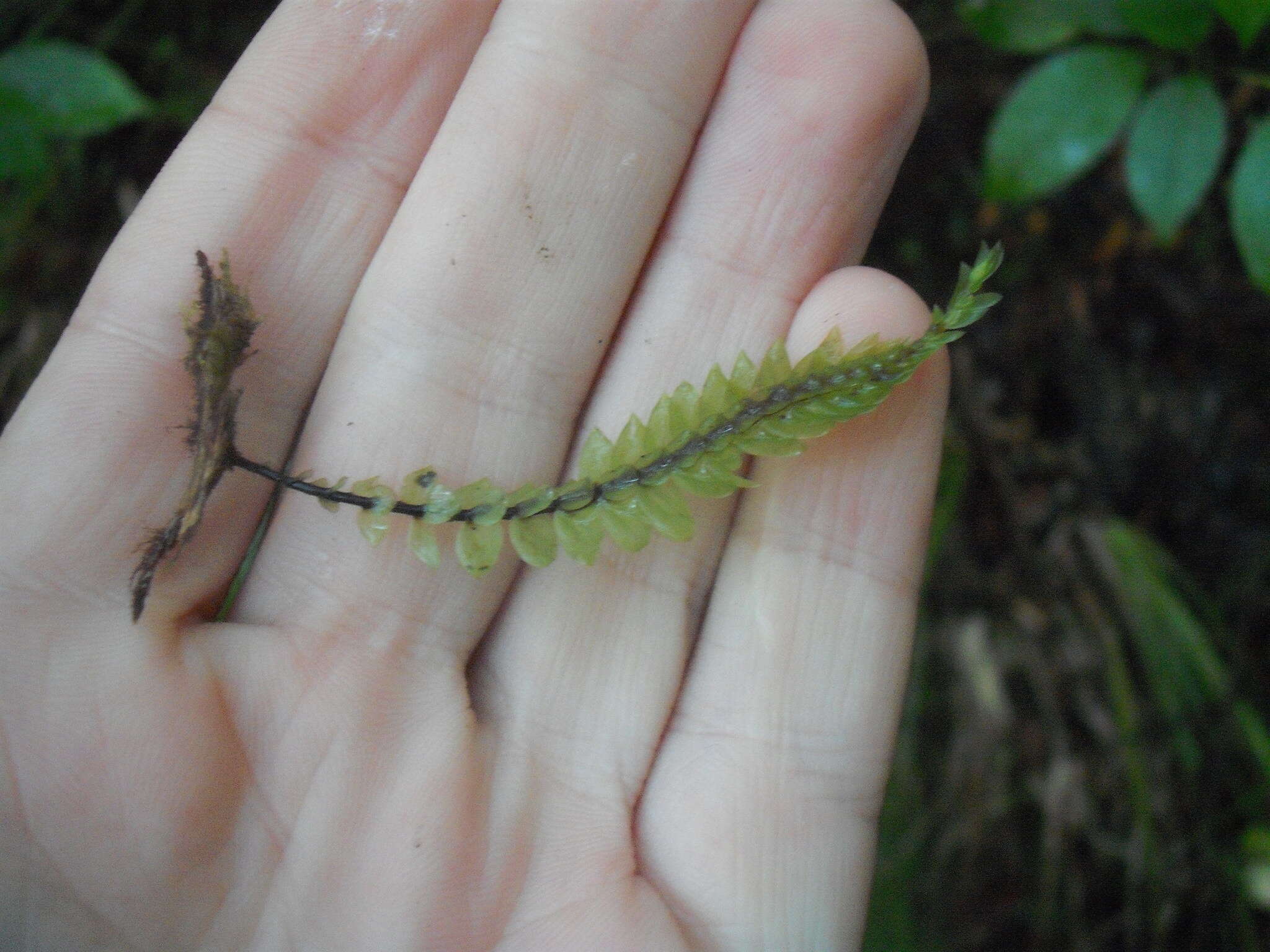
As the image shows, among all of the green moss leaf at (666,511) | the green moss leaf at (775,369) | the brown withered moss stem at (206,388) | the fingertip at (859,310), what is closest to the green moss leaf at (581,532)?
the green moss leaf at (666,511)

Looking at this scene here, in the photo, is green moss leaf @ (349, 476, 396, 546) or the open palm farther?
green moss leaf @ (349, 476, 396, 546)

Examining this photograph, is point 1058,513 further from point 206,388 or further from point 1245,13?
point 206,388

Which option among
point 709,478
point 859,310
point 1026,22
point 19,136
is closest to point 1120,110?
point 1026,22

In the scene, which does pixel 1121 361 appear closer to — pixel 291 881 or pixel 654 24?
pixel 654 24

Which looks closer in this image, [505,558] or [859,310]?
[859,310]

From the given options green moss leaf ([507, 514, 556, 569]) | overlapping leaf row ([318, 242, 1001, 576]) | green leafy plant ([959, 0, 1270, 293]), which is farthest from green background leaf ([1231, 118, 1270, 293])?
green moss leaf ([507, 514, 556, 569])

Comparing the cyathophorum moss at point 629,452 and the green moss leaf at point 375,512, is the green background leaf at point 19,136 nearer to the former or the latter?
the cyathophorum moss at point 629,452

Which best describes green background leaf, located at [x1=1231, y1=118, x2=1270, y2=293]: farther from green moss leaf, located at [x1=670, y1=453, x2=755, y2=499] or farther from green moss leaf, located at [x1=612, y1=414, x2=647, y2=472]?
green moss leaf, located at [x1=612, y1=414, x2=647, y2=472]
